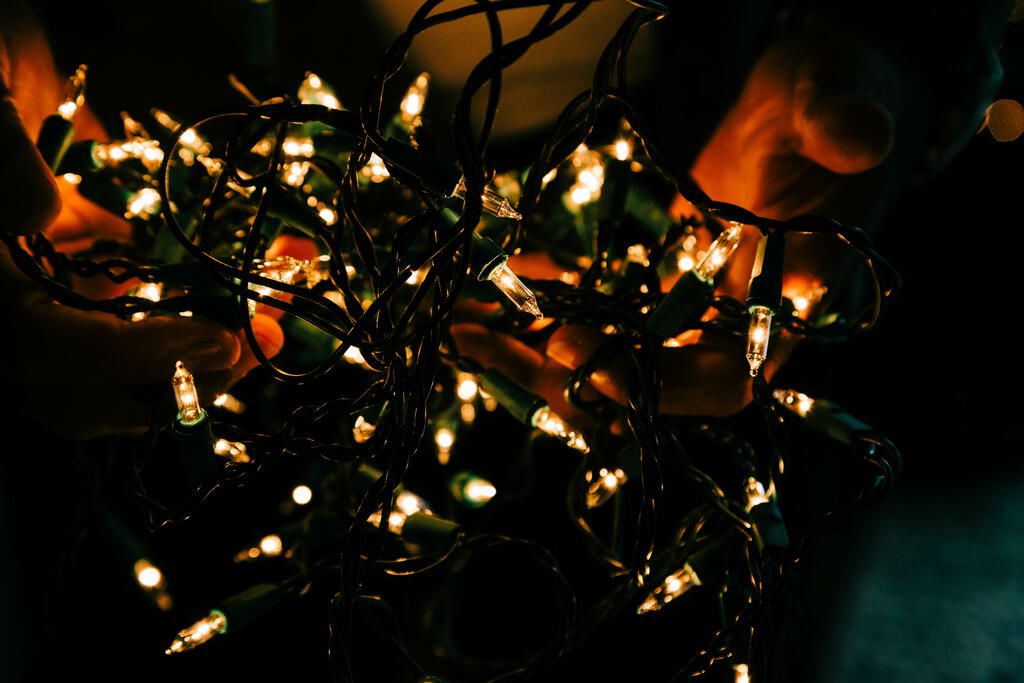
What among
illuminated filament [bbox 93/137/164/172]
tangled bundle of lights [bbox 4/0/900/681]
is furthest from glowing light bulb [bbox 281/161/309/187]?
illuminated filament [bbox 93/137/164/172]

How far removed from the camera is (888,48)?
89cm

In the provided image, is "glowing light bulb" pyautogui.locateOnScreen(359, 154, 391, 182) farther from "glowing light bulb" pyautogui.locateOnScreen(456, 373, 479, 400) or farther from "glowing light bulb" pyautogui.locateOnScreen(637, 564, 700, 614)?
"glowing light bulb" pyautogui.locateOnScreen(637, 564, 700, 614)

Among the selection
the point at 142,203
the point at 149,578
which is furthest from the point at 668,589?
the point at 142,203

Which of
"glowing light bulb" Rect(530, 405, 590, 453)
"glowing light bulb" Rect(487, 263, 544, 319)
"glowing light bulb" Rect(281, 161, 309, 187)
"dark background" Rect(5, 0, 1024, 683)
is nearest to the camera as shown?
"glowing light bulb" Rect(487, 263, 544, 319)

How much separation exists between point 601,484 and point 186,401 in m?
0.50

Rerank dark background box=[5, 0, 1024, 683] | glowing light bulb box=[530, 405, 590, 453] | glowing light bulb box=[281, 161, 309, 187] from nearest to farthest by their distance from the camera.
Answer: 1. glowing light bulb box=[530, 405, 590, 453]
2. glowing light bulb box=[281, 161, 309, 187]
3. dark background box=[5, 0, 1024, 683]

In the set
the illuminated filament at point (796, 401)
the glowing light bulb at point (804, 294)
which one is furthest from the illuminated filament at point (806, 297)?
the illuminated filament at point (796, 401)

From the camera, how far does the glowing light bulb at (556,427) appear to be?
2.26 ft

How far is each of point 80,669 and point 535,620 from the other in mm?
697

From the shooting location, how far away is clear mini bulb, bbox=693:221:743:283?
2.03 ft

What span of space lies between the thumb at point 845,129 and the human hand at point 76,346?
0.75 m

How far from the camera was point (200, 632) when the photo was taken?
0.67 meters

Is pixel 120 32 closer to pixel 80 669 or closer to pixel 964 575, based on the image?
pixel 80 669

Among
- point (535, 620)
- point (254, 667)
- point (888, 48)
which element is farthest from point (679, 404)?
point (254, 667)
